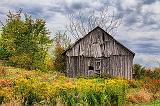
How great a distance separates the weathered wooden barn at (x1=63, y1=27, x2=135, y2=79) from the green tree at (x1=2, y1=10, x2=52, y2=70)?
8978 mm

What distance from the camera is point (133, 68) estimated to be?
6069 centimetres

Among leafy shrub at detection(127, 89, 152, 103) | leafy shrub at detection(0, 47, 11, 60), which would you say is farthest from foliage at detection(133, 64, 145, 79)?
leafy shrub at detection(127, 89, 152, 103)

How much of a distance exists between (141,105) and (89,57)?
25.2 meters

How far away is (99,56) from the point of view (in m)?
56.5

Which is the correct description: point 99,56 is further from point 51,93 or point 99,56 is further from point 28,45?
point 51,93

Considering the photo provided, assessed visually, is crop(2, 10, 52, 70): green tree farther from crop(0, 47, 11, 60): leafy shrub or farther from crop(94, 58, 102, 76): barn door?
crop(94, 58, 102, 76): barn door

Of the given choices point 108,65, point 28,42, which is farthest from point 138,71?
point 28,42

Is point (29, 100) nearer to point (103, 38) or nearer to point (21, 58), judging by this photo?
point (103, 38)

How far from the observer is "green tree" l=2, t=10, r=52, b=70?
210ft

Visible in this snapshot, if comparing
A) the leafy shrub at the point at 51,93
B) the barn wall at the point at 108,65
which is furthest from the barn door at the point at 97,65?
the leafy shrub at the point at 51,93

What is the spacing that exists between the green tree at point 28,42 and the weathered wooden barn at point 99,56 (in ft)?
29.5

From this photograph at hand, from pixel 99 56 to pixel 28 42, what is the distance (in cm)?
1347

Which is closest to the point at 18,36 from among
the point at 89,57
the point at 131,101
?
the point at 89,57

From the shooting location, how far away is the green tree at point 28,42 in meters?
64.1
